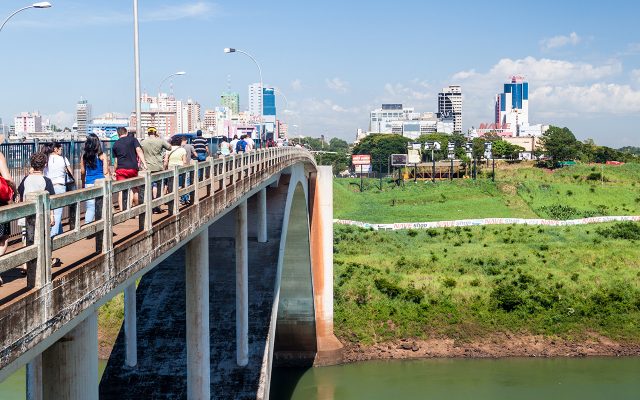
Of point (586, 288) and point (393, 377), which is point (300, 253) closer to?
point (393, 377)

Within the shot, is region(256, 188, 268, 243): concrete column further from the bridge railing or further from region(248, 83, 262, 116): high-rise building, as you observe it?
region(248, 83, 262, 116): high-rise building

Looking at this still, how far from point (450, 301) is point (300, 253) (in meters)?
9.90

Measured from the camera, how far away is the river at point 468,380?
115 ft

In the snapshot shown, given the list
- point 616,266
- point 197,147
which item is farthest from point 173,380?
point 616,266

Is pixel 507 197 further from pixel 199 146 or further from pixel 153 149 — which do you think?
pixel 153 149

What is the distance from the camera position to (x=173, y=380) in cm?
2120

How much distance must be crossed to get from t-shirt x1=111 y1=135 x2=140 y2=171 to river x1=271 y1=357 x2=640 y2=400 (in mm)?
23759

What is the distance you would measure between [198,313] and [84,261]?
781cm

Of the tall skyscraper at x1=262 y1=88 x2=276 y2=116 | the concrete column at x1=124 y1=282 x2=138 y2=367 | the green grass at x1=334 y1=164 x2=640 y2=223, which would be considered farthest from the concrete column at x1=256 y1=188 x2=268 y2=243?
the green grass at x1=334 y1=164 x2=640 y2=223

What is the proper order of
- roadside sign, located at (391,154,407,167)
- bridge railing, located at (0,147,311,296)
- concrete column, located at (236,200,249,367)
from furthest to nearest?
roadside sign, located at (391,154,407,167) < concrete column, located at (236,200,249,367) < bridge railing, located at (0,147,311,296)

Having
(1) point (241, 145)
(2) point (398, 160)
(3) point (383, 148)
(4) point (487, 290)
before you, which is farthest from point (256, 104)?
(1) point (241, 145)

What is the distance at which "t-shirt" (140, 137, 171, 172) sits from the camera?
14.4 metres

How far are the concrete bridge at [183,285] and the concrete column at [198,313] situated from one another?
0.03 meters

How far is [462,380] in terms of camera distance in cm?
3691
